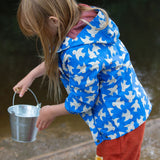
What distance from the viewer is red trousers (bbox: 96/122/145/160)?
5.36ft

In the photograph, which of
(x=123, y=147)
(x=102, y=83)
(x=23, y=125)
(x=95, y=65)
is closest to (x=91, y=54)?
(x=95, y=65)

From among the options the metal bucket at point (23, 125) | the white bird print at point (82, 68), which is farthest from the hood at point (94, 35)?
the metal bucket at point (23, 125)

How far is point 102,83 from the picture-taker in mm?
1561

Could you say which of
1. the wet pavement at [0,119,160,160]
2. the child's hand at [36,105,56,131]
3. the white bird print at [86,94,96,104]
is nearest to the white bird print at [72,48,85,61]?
the white bird print at [86,94,96,104]

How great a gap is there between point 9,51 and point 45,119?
3.78 metres

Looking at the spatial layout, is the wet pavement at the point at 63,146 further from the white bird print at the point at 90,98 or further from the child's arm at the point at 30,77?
the white bird print at the point at 90,98

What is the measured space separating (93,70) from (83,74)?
5cm

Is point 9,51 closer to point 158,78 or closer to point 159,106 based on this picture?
point 158,78

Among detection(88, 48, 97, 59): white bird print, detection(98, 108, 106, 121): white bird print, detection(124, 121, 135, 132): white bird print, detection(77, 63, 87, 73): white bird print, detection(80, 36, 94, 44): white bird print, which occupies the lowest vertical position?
detection(124, 121, 135, 132): white bird print

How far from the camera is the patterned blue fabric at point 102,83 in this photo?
1.45m

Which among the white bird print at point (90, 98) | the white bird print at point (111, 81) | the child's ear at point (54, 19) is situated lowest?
the white bird print at point (90, 98)

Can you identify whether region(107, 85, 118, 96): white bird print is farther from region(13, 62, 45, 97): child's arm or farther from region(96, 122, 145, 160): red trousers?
region(13, 62, 45, 97): child's arm

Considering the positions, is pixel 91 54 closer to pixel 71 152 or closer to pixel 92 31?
pixel 92 31

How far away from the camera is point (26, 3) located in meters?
1.48
